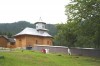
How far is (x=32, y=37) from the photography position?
78.9 metres

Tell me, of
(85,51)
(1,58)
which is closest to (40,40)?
(85,51)

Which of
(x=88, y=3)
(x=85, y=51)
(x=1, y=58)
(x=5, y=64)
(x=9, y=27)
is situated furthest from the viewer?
(x=9, y=27)

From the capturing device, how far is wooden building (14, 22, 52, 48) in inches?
3063

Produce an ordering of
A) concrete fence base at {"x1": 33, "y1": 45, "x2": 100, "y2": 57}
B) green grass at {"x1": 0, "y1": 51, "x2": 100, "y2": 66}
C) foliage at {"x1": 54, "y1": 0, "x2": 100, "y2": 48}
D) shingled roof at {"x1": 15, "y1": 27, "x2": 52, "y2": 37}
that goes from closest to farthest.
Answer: green grass at {"x1": 0, "y1": 51, "x2": 100, "y2": 66}
foliage at {"x1": 54, "y1": 0, "x2": 100, "y2": 48}
concrete fence base at {"x1": 33, "y1": 45, "x2": 100, "y2": 57}
shingled roof at {"x1": 15, "y1": 27, "x2": 52, "y2": 37}

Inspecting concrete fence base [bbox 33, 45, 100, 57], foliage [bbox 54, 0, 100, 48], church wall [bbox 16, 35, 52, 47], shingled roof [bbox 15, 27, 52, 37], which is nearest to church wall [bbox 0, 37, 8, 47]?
church wall [bbox 16, 35, 52, 47]

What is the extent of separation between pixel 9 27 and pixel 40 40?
87768mm

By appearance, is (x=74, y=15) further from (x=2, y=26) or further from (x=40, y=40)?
(x=2, y=26)

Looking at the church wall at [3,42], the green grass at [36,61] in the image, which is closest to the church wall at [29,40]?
the church wall at [3,42]

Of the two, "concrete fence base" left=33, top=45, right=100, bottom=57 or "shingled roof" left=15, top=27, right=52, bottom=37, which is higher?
"shingled roof" left=15, top=27, right=52, bottom=37

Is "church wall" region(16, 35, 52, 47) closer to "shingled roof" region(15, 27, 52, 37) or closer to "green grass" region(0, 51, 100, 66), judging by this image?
"shingled roof" region(15, 27, 52, 37)

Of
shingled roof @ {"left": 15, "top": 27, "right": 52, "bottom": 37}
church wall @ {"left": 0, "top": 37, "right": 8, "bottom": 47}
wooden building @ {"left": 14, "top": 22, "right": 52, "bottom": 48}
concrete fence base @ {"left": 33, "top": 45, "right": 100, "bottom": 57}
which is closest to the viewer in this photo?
concrete fence base @ {"left": 33, "top": 45, "right": 100, "bottom": 57}

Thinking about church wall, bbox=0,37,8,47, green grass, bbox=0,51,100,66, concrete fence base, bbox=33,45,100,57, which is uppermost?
church wall, bbox=0,37,8,47

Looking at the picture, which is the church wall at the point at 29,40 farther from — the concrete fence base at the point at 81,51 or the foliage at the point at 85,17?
the foliage at the point at 85,17

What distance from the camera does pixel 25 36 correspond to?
77875 millimetres
